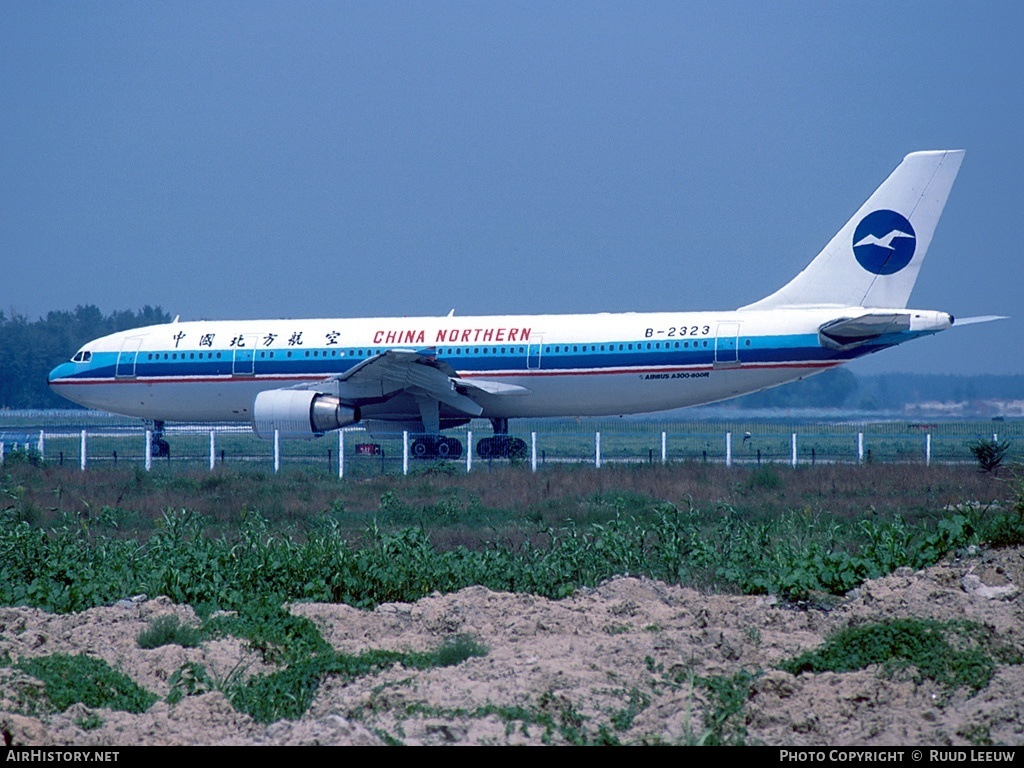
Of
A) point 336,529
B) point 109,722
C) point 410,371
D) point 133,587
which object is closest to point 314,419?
point 410,371

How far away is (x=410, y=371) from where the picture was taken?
26.8 meters

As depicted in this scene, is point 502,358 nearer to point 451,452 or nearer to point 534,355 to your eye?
point 534,355

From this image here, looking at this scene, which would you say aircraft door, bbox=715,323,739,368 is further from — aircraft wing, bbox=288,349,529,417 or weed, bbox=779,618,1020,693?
weed, bbox=779,618,1020,693

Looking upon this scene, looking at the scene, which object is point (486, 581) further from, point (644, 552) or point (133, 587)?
point (133, 587)

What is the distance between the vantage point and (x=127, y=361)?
29.8 m

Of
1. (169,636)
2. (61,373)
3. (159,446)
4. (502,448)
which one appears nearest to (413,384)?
(502,448)

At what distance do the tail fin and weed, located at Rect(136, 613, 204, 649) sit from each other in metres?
20.9

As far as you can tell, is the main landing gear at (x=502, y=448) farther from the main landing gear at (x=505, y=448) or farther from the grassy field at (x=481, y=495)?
the grassy field at (x=481, y=495)

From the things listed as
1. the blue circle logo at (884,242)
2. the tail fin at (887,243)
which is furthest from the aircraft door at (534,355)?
the blue circle logo at (884,242)

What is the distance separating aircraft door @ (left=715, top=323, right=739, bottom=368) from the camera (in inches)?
1020

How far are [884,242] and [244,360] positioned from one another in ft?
52.3

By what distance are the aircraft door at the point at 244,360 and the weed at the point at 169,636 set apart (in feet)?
69.1

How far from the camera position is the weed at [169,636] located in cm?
798
